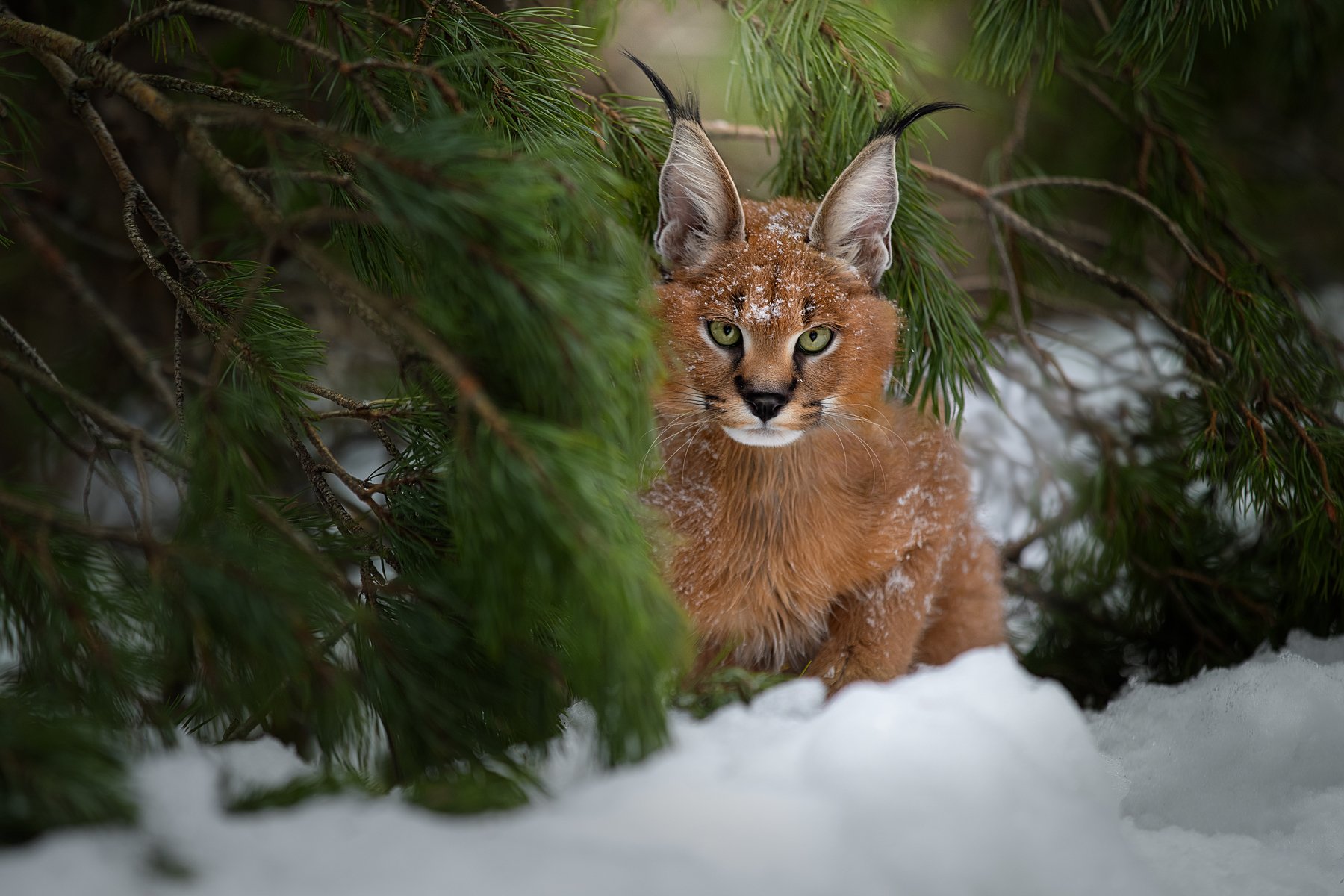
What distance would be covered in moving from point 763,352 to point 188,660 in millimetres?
898

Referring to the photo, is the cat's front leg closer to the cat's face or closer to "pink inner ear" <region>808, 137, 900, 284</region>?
the cat's face

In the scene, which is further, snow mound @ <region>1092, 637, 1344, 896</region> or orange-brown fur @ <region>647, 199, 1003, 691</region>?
orange-brown fur @ <region>647, 199, 1003, 691</region>

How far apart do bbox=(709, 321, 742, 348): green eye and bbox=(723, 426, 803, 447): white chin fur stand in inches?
5.3

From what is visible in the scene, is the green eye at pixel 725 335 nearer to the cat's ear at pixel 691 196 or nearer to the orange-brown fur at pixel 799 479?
the orange-brown fur at pixel 799 479

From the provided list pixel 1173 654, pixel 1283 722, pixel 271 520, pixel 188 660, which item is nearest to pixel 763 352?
pixel 271 520

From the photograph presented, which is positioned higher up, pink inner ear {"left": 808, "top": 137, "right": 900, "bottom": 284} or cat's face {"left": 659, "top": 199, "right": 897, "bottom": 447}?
pink inner ear {"left": 808, "top": 137, "right": 900, "bottom": 284}

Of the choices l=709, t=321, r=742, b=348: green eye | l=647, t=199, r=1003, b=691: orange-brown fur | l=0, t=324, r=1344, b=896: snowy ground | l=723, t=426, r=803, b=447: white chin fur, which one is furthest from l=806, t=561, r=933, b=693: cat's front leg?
l=709, t=321, r=742, b=348: green eye

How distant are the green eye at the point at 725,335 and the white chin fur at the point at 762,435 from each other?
0.14 m

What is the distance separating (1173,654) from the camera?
88.0 inches

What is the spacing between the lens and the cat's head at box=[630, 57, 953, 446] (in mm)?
1524

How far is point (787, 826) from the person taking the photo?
112cm

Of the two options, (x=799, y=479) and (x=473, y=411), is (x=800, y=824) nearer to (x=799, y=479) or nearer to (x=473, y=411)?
(x=473, y=411)

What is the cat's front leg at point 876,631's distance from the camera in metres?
1.73

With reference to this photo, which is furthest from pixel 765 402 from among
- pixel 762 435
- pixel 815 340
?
pixel 815 340
